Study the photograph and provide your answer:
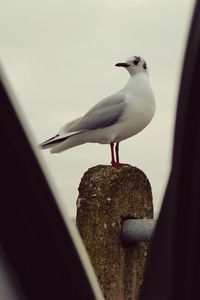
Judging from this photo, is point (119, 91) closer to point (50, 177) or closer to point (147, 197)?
point (147, 197)

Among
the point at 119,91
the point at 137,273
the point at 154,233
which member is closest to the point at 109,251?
the point at 137,273

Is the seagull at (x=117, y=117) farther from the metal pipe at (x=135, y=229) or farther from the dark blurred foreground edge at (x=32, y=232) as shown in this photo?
the dark blurred foreground edge at (x=32, y=232)

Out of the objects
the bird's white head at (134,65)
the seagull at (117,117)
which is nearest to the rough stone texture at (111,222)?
the seagull at (117,117)

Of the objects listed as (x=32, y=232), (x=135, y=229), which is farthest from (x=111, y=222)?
(x=32, y=232)

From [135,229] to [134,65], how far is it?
237 cm

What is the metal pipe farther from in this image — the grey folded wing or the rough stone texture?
the grey folded wing

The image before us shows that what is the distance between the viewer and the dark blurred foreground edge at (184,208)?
0.96ft

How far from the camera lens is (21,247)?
0.31m

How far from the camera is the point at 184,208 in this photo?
30cm

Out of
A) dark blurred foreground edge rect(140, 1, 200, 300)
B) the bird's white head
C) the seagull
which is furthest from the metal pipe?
dark blurred foreground edge rect(140, 1, 200, 300)

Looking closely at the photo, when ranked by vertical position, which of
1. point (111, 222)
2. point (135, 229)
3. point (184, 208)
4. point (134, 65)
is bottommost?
point (135, 229)

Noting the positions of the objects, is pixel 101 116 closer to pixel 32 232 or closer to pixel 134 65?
pixel 134 65

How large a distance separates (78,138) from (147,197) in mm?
1936

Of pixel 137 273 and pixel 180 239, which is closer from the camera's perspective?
pixel 180 239
